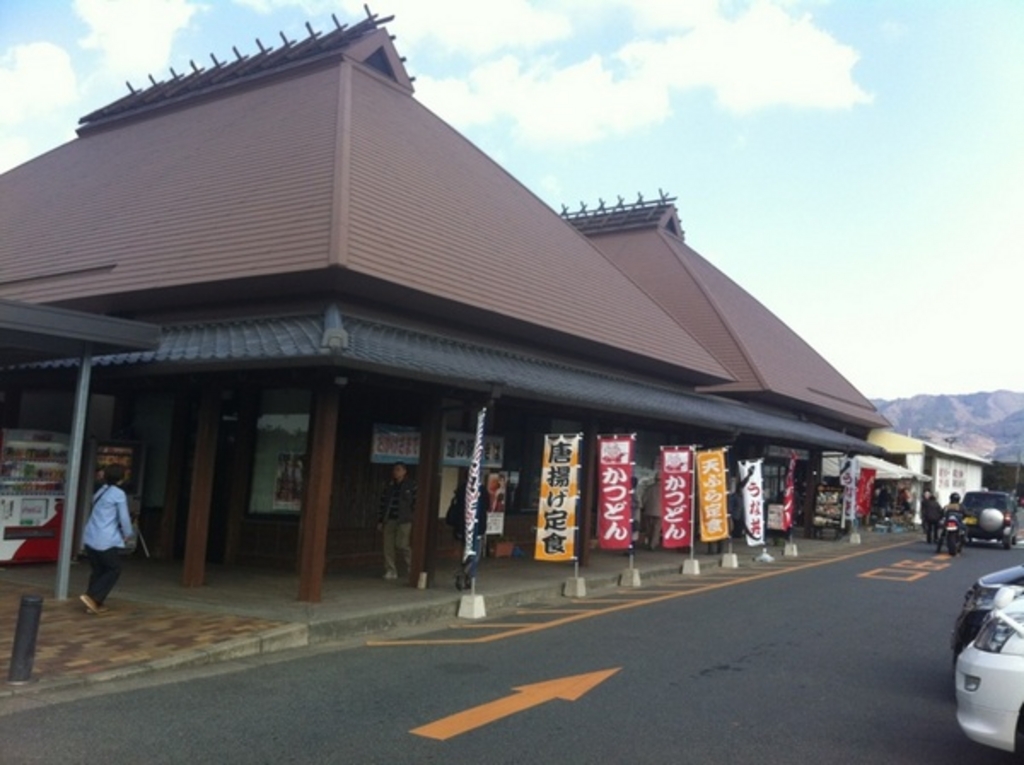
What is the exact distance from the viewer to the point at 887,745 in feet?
19.2

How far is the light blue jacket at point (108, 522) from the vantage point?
9148 mm

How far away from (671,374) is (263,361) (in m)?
14.0

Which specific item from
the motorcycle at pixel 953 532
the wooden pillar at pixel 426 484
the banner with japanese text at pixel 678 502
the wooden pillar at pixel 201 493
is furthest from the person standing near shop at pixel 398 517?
the motorcycle at pixel 953 532

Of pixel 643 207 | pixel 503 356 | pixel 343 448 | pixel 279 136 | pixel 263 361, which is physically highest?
pixel 643 207

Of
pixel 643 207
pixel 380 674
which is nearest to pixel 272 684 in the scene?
pixel 380 674

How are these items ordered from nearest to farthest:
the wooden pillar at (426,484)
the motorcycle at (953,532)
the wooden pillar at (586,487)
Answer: the wooden pillar at (426,484) → the wooden pillar at (586,487) → the motorcycle at (953,532)

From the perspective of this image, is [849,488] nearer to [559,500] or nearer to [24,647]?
[559,500]

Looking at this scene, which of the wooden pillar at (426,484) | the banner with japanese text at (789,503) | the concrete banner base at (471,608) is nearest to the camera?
the concrete banner base at (471,608)

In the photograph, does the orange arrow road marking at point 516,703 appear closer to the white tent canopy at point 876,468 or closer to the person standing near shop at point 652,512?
the person standing near shop at point 652,512

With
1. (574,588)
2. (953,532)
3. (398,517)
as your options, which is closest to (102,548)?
(398,517)

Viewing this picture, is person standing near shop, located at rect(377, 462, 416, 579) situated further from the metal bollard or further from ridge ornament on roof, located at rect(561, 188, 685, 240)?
ridge ornament on roof, located at rect(561, 188, 685, 240)

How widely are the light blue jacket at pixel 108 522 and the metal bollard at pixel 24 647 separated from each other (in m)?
2.66

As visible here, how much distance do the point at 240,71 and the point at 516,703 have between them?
1814 cm

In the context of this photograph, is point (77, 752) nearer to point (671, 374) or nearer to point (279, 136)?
point (279, 136)
